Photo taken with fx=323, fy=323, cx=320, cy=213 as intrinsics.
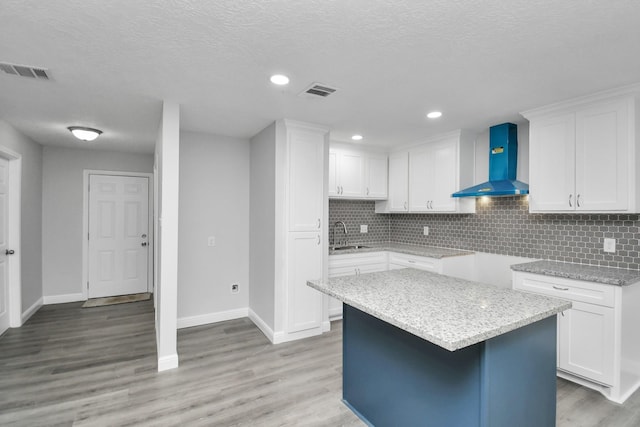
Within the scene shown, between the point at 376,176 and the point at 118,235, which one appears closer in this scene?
the point at 376,176

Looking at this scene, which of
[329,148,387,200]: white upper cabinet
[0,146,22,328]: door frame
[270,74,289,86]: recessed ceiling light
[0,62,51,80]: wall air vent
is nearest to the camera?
[0,62,51,80]: wall air vent

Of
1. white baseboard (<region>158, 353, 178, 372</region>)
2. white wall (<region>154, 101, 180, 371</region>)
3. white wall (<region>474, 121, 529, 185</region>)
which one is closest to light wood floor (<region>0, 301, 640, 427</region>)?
white baseboard (<region>158, 353, 178, 372</region>)

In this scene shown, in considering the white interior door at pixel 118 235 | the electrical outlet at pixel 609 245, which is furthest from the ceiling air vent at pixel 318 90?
the white interior door at pixel 118 235

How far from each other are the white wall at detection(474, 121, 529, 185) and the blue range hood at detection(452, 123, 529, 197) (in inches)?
1.9

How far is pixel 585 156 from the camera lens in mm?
2746

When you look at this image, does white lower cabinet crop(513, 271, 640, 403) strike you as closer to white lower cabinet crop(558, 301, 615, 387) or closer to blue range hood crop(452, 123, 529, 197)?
white lower cabinet crop(558, 301, 615, 387)

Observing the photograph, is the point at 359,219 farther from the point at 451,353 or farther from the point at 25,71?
the point at 25,71

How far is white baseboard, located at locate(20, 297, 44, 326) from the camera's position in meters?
4.12

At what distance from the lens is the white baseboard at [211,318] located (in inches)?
Answer: 155

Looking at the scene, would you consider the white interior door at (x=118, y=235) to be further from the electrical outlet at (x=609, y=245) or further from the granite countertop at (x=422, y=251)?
the electrical outlet at (x=609, y=245)

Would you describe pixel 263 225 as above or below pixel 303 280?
above

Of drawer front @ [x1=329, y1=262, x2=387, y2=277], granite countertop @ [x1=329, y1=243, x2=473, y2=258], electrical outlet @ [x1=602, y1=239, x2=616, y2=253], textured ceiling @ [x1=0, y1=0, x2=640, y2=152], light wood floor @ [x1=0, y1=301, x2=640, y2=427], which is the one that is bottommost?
light wood floor @ [x1=0, y1=301, x2=640, y2=427]

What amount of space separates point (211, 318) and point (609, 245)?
428 cm

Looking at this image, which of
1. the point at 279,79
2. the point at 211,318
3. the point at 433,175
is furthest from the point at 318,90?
the point at 211,318
